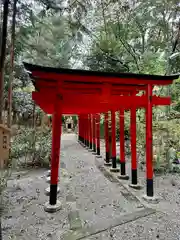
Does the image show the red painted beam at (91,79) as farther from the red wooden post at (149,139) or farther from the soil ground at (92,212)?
the soil ground at (92,212)

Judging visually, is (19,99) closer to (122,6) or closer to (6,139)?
(122,6)

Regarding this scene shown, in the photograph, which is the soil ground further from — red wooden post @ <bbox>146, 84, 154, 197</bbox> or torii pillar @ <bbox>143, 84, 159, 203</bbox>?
red wooden post @ <bbox>146, 84, 154, 197</bbox>

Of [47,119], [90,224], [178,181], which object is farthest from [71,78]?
[47,119]

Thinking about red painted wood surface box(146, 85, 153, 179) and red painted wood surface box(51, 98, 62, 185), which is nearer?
red painted wood surface box(51, 98, 62, 185)

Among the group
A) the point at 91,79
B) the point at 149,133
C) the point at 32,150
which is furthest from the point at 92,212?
the point at 32,150

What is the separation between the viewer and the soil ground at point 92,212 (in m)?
2.74

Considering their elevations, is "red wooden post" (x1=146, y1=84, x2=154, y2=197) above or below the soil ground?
above

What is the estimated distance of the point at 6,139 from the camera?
2.62 m

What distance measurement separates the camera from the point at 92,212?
135 inches

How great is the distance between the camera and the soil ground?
2.74 m

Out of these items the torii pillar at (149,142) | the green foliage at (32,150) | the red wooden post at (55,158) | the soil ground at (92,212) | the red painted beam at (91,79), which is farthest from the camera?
the green foliage at (32,150)

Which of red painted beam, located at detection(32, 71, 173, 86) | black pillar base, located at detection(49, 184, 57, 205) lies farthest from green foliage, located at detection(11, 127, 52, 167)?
red painted beam, located at detection(32, 71, 173, 86)

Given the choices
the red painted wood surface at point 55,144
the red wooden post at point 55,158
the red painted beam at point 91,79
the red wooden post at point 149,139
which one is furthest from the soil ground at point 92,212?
the red painted beam at point 91,79

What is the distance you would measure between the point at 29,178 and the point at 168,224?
387 cm
